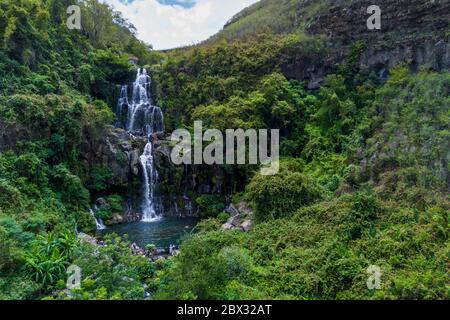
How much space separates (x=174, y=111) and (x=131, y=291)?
21.8 meters

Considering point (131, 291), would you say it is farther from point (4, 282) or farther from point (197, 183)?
point (197, 183)

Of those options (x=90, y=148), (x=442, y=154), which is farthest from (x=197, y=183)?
(x=442, y=154)

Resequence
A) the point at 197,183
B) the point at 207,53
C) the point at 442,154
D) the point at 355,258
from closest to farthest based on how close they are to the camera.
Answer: the point at 355,258 → the point at 442,154 → the point at 197,183 → the point at 207,53

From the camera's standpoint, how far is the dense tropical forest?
10.5 metres

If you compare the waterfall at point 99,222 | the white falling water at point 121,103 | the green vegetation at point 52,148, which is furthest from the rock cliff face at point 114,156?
the white falling water at point 121,103

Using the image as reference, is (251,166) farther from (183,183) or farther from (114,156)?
(114,156)

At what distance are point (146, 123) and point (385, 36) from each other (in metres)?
19.8

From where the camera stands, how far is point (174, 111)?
2988 centimetres

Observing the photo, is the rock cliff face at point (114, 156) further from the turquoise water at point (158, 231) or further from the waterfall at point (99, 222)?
the turquoise water at point (158, 231)

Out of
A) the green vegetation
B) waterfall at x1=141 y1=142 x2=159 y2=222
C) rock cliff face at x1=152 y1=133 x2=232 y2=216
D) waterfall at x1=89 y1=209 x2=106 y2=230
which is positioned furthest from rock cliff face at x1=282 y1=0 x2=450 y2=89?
waterfall at x1=89 y1=209 x2=106 y2=230

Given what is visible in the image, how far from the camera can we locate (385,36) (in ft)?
87.0

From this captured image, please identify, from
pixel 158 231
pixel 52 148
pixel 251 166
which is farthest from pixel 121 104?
pixel 158 231

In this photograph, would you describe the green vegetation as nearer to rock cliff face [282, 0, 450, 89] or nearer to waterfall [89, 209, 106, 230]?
waterfall [89, 209, 106, 230]

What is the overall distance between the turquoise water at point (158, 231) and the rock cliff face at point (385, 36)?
16.1m
